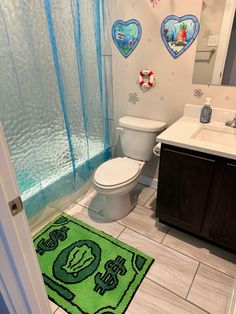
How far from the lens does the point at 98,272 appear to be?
1418 millimetres

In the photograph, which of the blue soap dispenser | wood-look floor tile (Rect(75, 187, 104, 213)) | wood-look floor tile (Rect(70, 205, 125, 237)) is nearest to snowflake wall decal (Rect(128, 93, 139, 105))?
the blue soap dispenser

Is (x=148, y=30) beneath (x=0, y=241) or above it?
above

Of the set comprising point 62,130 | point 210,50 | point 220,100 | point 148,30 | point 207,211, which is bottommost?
point 207,211

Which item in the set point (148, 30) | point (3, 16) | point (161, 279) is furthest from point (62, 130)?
point (161, 279)

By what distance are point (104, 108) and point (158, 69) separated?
657 millimetres

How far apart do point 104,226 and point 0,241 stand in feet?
4.23

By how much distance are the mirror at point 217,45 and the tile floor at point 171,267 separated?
123cm

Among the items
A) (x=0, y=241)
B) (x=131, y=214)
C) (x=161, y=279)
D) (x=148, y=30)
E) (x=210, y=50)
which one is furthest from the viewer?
(x=131, y=214)

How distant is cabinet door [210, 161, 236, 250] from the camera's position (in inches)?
48.2

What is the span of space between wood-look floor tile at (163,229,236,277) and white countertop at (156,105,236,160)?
2.57ft

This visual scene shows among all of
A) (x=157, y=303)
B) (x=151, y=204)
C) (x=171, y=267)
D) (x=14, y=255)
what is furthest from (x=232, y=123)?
(x=14, y=255)

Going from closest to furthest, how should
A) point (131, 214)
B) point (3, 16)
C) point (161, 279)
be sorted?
point (3, 16) < point (161, 279) < point (131, 214)

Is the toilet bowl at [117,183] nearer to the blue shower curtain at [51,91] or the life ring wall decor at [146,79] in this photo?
the blue shower curtain at [51,91]

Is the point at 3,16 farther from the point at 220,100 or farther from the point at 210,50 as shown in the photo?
the point at 220,100
